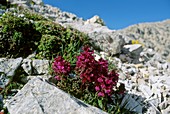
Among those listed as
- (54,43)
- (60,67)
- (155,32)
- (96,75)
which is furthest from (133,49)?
(155,32)

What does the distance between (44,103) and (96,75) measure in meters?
2.07

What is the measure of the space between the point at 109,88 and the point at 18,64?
235 cm

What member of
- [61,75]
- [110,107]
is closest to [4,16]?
[61,75]

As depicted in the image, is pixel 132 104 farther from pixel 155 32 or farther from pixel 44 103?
pixel 155 32

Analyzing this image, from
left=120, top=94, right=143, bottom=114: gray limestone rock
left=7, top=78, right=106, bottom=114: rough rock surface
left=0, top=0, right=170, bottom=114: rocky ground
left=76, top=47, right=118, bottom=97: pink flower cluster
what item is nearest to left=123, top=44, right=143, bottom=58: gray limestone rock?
left=0, top=0, right=170, bottom=114: rocky ground

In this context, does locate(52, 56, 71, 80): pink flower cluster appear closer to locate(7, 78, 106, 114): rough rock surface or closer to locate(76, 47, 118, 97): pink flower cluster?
locate(76, 47, 118, 97): pink flower cluster

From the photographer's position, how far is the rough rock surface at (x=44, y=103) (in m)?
5.23

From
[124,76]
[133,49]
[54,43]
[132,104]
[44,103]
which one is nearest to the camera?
[44,103]

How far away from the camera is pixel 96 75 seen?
23.5ft

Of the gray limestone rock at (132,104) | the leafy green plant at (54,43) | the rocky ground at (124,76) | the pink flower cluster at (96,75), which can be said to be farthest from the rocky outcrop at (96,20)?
the pink flower cluster at (96,75)

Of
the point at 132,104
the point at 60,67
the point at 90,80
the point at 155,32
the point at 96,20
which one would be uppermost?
the point at 155,32

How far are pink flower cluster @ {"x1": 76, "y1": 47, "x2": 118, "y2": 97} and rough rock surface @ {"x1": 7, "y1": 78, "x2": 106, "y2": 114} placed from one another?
5.00 ft

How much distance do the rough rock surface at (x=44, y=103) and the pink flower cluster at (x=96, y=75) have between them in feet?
5.00

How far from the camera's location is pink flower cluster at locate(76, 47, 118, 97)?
698 cm
